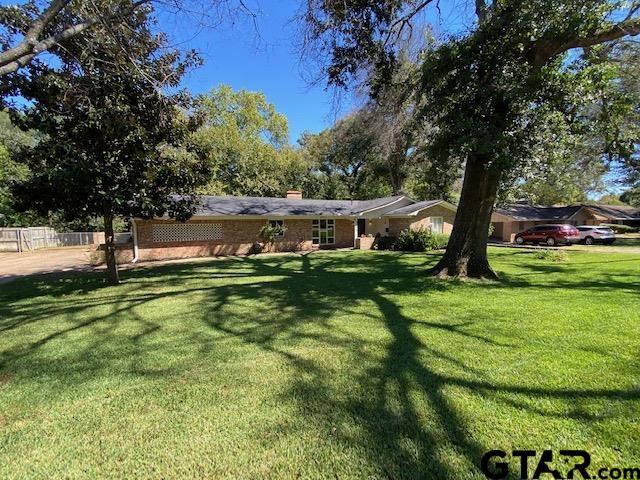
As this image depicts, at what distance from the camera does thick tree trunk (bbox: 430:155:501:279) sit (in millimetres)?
10125

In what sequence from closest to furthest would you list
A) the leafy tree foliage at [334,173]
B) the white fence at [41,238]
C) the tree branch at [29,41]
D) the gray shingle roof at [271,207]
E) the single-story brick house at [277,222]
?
the tree branch at [29,41] → the single-story brick house at [277,222] → the gray shingle roof at [271,207] → the white fence at [41,238] → the leafy tree foliage at [334,173]

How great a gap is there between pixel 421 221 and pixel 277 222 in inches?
391

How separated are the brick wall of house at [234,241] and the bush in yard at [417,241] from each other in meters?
3.94

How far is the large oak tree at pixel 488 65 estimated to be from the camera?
7359 millimetres

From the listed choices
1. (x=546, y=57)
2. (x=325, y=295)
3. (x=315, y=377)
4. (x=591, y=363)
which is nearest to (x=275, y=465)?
(x=315, y=377)

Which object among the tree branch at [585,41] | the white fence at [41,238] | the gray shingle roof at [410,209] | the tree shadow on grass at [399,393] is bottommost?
the tree shadow on grass at [399,393]

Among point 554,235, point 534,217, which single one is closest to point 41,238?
point 554,235

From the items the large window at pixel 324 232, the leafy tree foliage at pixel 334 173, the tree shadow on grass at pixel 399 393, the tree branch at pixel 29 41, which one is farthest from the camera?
the leafy tree foliage at pixel 334 173

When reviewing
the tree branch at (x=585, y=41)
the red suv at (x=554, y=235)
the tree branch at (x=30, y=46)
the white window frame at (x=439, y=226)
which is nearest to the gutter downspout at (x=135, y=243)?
the tree branch at (x=30, y=46)

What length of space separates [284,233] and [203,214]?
Answer: 5.15 metres

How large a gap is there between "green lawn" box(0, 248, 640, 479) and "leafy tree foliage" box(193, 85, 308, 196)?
24.2 m

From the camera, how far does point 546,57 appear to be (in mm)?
8414

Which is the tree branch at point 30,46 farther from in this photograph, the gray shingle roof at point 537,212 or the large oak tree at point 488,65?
the gray shingle roof at point 537,212

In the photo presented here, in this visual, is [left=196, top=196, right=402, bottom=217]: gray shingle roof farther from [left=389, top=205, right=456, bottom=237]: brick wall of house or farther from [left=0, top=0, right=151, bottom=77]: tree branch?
[left=0, top=0, right=151, bottom=77]: tree branch
